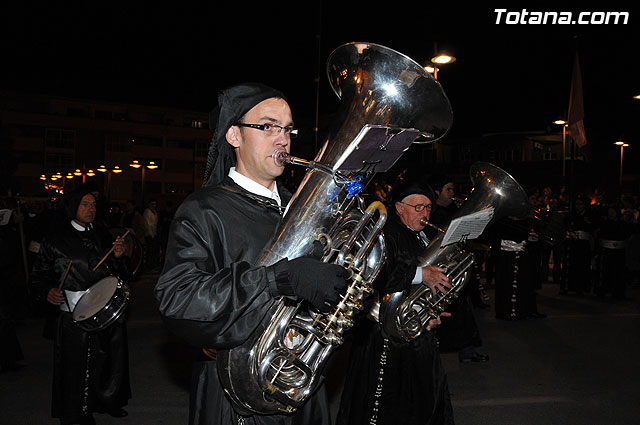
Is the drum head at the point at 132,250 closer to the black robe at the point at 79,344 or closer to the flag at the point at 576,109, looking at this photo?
the black robe at the point at 79,344

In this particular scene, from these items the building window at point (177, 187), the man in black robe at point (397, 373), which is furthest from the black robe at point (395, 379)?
the building window at point (177, 187)

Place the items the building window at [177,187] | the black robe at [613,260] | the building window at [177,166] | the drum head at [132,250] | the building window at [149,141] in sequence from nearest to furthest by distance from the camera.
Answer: the drum head at [132,250]
the black robe at [613,260]
the building window at [149,141]
the building window at [177,187]
the building window at [177,166]

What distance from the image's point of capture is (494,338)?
308 inches

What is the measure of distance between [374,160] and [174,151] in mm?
54848

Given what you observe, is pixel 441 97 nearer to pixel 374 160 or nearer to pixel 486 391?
pixel 374 160

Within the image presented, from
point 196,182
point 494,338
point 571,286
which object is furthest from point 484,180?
point 196,182

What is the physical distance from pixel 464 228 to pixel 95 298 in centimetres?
305

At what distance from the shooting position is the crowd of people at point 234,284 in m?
1.79

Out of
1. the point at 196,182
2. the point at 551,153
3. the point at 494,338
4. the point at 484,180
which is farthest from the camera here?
the point at 196,182

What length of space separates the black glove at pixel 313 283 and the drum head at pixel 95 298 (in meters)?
2.80

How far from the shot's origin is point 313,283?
1742 mm

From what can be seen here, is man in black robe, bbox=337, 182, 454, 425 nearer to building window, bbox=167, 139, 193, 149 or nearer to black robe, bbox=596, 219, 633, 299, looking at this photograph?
black robe, bbox=596, 219, 633, 299

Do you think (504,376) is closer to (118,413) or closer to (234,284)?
(118,413)

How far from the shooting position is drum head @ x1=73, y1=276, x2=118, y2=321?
4.01 meters
